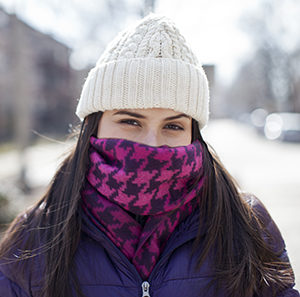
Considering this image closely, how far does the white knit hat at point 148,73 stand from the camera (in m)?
1.43

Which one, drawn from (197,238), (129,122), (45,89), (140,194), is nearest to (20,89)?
(129,122)

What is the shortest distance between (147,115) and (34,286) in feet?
2.70

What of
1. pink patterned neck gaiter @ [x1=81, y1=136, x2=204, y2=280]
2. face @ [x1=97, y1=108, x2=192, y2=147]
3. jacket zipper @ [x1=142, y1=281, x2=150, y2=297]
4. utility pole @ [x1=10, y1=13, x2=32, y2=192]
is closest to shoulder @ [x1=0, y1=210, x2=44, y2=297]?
pink patterned neck gaiter @ [x1=81, y1=136, x2=204, y2=280]

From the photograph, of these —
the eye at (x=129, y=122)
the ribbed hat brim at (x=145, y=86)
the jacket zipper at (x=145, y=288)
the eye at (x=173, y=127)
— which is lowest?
the jacket zipper at (x=145, y=288)

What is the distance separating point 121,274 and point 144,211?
0.84ft

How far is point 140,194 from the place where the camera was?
134 centimetres

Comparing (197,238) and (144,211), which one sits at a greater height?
(144,211)

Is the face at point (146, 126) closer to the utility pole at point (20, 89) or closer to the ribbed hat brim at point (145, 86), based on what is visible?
the ribbed hat brim at point (145, 86)

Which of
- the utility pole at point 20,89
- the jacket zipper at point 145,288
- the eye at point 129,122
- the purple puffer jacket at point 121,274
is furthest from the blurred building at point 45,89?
the jacket zipper at point 145,288

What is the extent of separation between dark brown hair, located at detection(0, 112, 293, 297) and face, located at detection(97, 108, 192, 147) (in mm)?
103

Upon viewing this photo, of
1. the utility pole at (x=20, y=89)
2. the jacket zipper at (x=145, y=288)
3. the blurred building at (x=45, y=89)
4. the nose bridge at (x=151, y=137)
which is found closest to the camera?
the jacket zipper at (x=145, y=288)

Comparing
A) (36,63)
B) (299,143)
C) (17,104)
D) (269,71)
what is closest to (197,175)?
(17,104)

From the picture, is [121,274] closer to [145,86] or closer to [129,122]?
[129,122]

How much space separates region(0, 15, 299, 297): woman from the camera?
4.29ft
